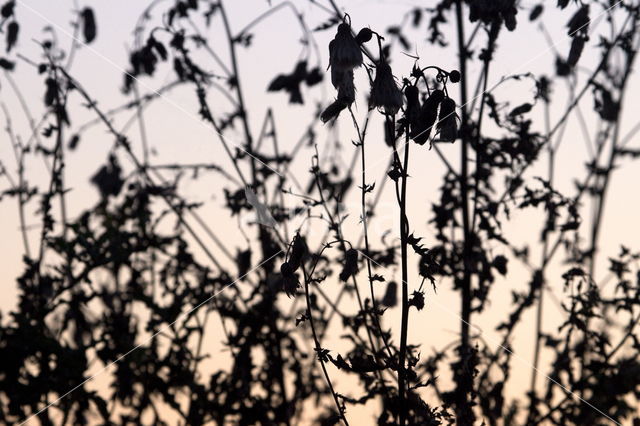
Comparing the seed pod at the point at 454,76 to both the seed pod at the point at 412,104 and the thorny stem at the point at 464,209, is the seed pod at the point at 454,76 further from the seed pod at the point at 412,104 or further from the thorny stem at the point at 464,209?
the thorny stem at the point at 464,209

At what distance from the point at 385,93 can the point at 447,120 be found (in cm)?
20

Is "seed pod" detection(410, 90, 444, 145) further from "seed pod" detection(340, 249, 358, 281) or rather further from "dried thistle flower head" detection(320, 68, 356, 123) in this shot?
"seed pod" detection(340, 249, 358, 281)

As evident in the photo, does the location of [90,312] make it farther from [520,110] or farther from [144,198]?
[520,110]

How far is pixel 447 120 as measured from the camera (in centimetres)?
209

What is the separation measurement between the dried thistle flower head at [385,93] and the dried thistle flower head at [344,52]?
0.07 m

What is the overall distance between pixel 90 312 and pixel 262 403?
135cm

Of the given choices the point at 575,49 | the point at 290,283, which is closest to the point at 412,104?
the point at 290,283

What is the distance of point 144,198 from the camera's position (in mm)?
4148

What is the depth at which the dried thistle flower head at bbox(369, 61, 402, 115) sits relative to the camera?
6.51 feet

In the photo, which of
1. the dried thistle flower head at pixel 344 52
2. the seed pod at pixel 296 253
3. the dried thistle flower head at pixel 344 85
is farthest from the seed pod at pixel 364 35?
the seed pod at pixel 296 253

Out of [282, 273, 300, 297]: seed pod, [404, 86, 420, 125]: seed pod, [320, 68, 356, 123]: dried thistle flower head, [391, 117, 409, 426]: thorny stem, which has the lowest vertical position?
[391, 117, 409, 426]: thorny stem

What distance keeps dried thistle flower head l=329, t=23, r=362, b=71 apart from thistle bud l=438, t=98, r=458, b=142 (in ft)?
0.86

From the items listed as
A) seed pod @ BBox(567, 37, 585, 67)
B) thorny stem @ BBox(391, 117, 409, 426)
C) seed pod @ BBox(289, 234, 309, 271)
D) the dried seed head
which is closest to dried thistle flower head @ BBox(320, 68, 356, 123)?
the dried seed head

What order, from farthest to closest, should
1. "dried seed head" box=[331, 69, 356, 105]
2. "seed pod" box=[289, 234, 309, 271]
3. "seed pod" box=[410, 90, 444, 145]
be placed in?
"seed pod" box=[289, 234, 309, 271], "seed pod" box=[410, 90, 444, 145], "dried seed head" box=[331, 69, 356, 105]
